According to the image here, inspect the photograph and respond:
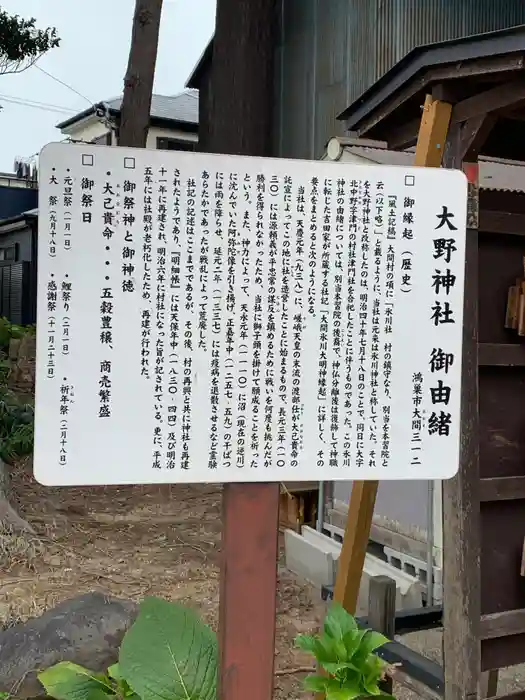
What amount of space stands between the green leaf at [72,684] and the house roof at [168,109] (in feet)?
44.0

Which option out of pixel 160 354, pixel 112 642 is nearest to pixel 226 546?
pixel 160 354

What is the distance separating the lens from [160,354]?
6.63 ft

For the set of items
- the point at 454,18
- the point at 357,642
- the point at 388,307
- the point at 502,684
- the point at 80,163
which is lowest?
the point at 502,684

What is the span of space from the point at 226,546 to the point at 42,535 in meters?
4.80

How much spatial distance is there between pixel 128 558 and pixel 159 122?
1163 cm

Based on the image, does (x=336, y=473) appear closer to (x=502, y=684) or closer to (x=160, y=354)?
(x=160, y=354)

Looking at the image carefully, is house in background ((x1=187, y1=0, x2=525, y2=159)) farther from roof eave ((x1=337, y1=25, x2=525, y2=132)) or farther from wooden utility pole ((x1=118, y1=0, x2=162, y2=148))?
roof eave ((x1=337, y1=25, x2=525, y2=132))

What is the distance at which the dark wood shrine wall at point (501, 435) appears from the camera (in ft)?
8.78

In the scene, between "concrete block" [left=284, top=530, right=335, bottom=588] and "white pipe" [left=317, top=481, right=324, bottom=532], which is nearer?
"concrete block" [left=284, top=530, right=335, bottom=588]

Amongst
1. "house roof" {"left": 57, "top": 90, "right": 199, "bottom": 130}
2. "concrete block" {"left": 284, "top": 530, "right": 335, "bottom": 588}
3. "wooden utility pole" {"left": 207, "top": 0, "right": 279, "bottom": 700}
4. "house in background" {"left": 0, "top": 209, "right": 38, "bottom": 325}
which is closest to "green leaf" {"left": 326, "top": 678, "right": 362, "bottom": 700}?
"wooden utility pole" {"left": 207, "top": 0, "right": 279, "bottom": 700}

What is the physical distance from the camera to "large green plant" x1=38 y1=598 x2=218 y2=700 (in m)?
2.51

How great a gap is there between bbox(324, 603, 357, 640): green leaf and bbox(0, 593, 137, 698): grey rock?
4.55 feet

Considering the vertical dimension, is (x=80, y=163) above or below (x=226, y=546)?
above

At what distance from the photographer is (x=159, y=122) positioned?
15.5 m
